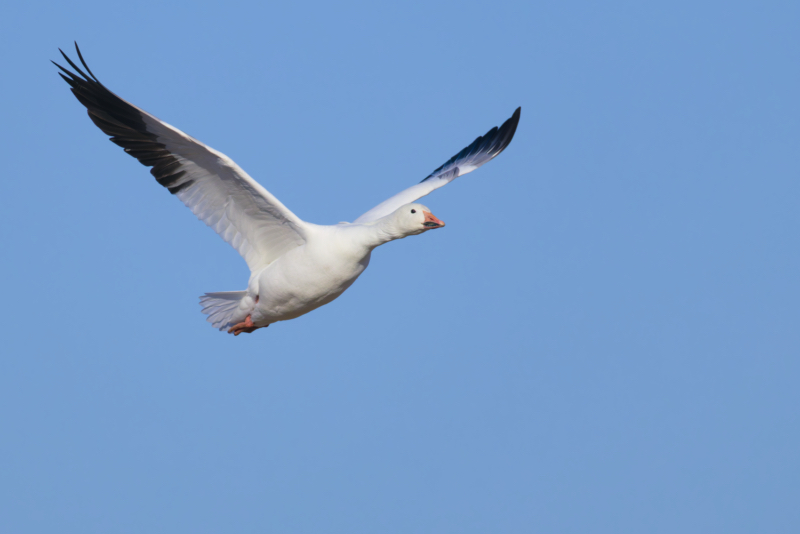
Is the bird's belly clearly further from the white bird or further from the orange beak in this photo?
the orange beak

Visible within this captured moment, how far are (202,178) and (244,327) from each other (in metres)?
2.11

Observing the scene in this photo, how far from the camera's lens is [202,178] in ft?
33.6

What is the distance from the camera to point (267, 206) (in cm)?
1016

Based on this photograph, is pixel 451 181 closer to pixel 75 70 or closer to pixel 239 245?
pixel 239 245

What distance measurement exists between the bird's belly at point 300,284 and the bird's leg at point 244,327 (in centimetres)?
45

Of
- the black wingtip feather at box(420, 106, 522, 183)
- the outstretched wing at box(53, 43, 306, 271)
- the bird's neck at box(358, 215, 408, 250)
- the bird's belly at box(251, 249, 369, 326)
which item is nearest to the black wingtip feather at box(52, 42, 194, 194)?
the outstretched wing at box(53, 43, 306, 271)

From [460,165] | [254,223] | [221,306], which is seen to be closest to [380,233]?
[254,223]

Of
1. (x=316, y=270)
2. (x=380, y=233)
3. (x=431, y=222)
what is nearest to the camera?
(x=431, y=222)

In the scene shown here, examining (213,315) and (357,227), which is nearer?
(357,227)

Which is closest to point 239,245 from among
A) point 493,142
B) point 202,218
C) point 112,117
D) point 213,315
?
point 202,218

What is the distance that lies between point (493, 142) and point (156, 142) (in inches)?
234

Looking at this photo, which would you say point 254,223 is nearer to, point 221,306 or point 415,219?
point 221,306

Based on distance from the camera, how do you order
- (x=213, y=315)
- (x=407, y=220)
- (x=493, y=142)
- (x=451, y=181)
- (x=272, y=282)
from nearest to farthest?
(x=407, y=220)
(x=272, y=282)
(x=213, y=315)
(x=451, y=181)
(x=493, y=142)

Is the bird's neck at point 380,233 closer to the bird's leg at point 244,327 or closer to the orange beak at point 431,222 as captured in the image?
the orange beak at point 431,222
